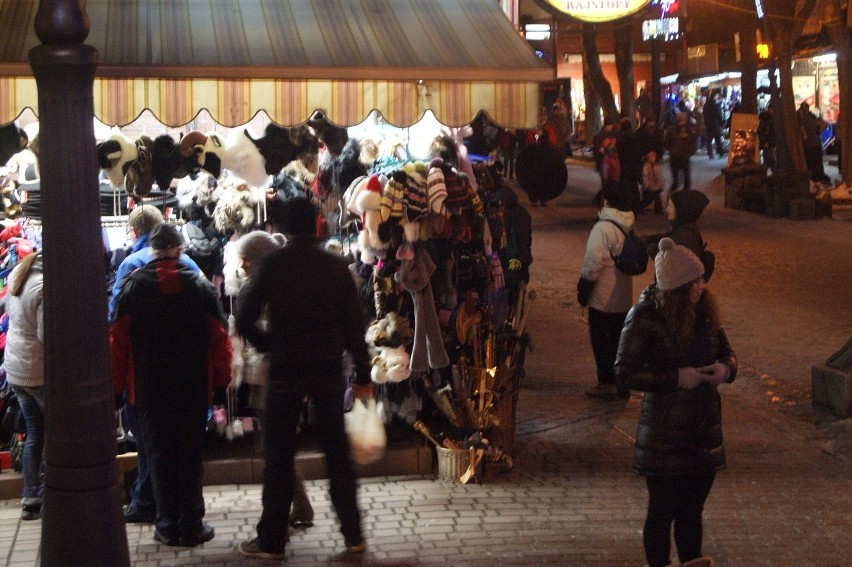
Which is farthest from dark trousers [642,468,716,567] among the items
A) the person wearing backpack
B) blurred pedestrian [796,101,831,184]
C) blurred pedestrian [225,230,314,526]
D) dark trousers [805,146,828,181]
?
dark trousers [805,146,828,181]

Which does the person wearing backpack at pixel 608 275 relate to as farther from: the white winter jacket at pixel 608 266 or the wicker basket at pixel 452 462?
the wicker basket at pixel 452 462

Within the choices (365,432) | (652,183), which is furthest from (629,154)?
(365,432)

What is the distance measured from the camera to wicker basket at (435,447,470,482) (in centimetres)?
743

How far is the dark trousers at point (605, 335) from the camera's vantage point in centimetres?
952

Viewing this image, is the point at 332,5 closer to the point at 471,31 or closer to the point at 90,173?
the point at 471,31

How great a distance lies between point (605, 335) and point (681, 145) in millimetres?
14983

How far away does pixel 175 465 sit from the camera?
21.2ft

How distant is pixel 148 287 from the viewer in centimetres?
639

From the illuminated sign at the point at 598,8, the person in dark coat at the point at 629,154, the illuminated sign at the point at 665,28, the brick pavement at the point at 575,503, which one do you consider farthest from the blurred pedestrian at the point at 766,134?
the illuminated sign at the point at 598,8

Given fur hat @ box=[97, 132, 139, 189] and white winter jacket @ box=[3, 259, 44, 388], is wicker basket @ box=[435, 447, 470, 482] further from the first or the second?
fur hat @ box=[97, 132, 139, 189]

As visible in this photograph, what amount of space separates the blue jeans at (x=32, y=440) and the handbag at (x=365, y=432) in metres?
1.83

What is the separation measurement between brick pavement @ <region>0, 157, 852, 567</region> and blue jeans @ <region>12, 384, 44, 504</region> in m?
0.21

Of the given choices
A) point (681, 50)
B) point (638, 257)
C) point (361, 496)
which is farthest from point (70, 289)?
point (681, 50)

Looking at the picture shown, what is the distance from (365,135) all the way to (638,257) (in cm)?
255
